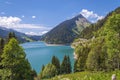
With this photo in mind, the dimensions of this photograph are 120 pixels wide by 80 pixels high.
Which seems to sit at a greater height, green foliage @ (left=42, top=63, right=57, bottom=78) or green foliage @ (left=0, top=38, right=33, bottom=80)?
green foliage @ (left=0, top=38, right=33, bottom=80)

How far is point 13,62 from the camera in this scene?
133ft

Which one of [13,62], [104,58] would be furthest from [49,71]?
[13,62]

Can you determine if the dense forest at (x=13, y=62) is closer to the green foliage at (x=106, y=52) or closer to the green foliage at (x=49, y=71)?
the green foliage at (x=106, y=52)

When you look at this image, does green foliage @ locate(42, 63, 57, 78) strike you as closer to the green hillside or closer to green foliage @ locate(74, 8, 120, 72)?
the green hillside

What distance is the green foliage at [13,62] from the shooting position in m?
40.7

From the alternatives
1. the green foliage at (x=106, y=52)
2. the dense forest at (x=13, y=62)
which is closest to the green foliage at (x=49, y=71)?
the green foliage at (x=106, y=52)

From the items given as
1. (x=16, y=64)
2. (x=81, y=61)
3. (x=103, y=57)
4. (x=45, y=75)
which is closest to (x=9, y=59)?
(x=16, y=64)

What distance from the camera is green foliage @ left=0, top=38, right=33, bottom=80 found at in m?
40.7

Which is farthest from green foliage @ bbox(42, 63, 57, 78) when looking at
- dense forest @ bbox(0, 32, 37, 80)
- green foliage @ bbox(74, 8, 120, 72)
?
dense forest @ bbox(0, 32, 37, 80)

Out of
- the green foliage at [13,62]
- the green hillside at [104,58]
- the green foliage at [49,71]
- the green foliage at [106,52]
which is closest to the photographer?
the green hillside at [104,58]

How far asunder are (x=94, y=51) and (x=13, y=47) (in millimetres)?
52153

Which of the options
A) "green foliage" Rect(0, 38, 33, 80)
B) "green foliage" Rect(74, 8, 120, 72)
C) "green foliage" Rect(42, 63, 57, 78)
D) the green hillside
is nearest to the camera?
the green hillside

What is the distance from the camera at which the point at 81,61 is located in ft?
355

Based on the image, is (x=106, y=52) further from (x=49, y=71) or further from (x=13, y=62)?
(x=13, y=62)
